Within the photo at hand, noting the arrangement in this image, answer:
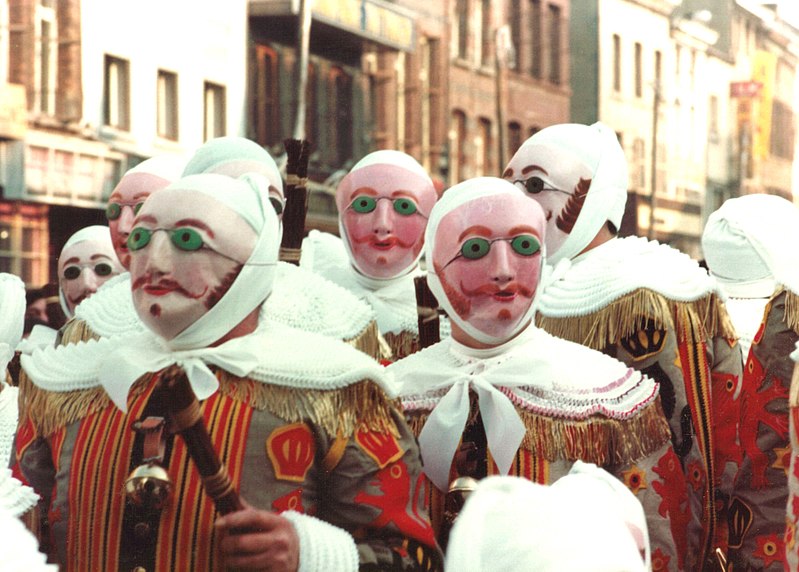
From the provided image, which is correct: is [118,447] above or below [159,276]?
below

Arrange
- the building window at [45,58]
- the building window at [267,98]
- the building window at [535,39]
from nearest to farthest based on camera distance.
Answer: the building window at [45,58] → the building window at [267,98] → the building window at [535,39]

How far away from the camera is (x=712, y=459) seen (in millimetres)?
6480

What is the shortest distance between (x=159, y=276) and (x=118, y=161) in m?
19.6

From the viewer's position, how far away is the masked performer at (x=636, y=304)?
6.19 meters

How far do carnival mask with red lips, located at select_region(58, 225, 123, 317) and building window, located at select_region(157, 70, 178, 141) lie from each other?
56.0 feet

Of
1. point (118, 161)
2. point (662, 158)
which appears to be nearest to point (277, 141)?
point (118, 161)

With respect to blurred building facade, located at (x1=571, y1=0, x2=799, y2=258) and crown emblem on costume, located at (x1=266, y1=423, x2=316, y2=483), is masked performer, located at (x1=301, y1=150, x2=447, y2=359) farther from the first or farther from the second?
blurred building facade, located at (x1=571, y1=0, x2=799, y2=258)

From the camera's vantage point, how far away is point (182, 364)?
163 inches

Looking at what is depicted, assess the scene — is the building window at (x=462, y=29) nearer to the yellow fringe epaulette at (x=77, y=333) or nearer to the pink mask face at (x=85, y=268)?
the pink mask face at (x=85, y=268)

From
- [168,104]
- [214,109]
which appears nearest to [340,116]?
[214,109]

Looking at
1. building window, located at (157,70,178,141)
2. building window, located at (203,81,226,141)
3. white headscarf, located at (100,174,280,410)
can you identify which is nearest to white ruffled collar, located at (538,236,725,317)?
white headscarf, located at (100,174,280,410)

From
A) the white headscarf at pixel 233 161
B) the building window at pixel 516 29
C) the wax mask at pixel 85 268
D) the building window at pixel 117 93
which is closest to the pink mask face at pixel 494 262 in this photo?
the white headscarf at pixel 233 161

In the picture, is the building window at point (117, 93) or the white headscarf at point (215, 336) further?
the building window at point (117, 93)

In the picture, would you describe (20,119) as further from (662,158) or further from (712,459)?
(662,158)
